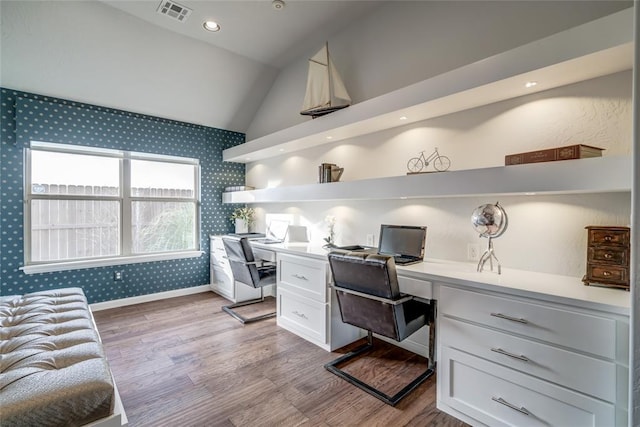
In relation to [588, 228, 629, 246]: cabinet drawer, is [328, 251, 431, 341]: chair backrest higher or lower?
lower

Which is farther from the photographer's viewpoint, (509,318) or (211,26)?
(211,26)

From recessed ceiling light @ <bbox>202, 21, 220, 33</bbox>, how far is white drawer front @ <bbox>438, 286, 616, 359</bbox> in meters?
3.35

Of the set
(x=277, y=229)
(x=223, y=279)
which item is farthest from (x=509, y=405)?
(x=223, y=279)

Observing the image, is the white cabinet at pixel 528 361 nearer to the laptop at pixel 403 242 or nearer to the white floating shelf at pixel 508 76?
the laptop at pixel 403 242

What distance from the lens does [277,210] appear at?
4.27 m

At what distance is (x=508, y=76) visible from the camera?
1.73 metres

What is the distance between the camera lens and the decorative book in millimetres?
1550

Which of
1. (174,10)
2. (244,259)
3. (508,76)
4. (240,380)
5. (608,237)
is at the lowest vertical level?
(240,380)

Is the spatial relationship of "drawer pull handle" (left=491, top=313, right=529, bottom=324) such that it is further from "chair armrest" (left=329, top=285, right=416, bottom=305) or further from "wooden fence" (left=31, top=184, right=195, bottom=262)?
"wooden fence" (left=31, top=184, right=195, bottom=262)

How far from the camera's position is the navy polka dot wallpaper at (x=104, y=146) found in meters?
3.07

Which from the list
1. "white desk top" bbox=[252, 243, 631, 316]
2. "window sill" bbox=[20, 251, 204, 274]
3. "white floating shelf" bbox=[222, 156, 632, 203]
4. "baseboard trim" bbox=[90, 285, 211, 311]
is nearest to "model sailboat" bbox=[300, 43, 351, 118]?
"white floating shelf" bbox=[222, 156, 632, 203]

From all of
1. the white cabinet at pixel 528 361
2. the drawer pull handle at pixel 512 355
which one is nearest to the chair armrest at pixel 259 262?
the white cabinet at pixel 528 361

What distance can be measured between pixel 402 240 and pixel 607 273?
1306mm

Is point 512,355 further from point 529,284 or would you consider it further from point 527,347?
point 529,284
